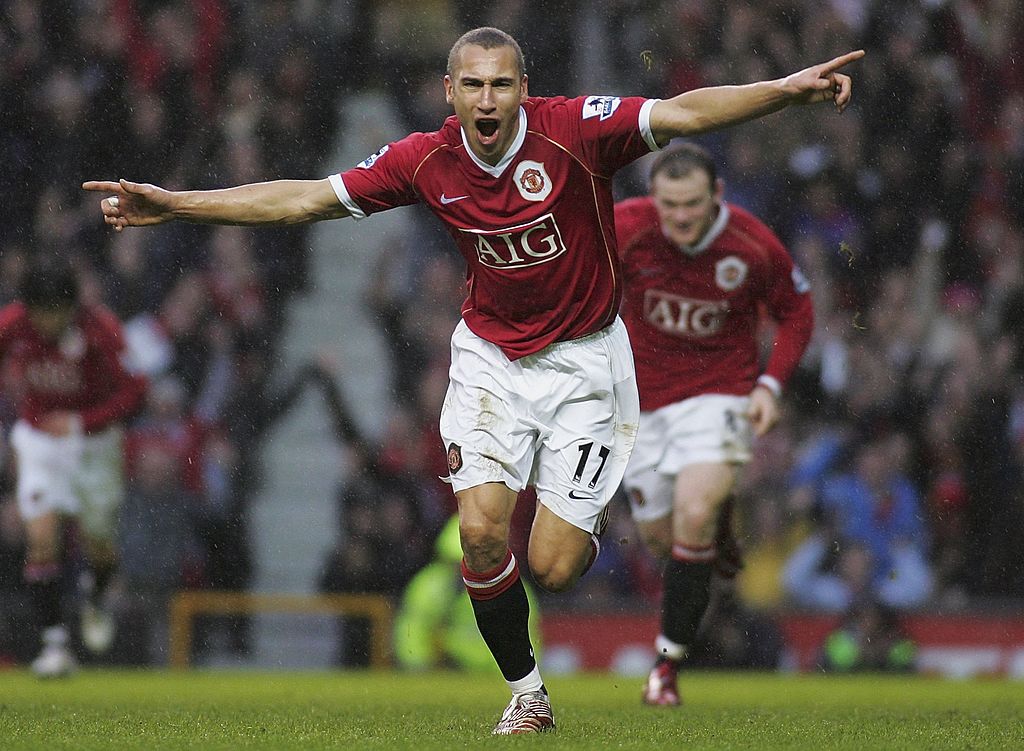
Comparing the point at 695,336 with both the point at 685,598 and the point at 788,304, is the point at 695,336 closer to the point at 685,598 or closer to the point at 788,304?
the point at 788,304

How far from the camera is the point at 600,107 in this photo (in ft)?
20.1

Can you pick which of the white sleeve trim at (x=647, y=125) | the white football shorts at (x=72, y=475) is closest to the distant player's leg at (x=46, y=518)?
the white football shorts at (x=72, y=475)

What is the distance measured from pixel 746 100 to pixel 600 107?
0.70m

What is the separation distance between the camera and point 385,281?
48.0ft

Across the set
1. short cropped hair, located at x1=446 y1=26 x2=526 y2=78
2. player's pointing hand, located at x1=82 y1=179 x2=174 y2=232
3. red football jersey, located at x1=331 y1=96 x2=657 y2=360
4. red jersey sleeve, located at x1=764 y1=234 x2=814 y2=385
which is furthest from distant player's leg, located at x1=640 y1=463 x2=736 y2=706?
player's pointing hand, located at x1=82 y1=179 x2=174 y2=232

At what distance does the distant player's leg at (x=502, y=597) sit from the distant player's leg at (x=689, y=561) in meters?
1.96

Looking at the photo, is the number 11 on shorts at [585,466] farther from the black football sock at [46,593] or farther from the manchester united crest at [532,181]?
the black football sock at [46,593]

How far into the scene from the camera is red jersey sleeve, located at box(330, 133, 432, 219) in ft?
20.4

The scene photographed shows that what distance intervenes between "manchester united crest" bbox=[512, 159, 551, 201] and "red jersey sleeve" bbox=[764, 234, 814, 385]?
2692 millimetres

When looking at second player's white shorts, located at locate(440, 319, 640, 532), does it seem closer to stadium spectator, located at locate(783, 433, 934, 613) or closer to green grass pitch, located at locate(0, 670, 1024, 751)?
green grass pitch, located at locate(0, 670, 1024, 751)

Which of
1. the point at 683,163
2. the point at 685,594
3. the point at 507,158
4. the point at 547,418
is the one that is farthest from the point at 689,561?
the point at 507,158

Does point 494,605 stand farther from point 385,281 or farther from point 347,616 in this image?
point 385,281

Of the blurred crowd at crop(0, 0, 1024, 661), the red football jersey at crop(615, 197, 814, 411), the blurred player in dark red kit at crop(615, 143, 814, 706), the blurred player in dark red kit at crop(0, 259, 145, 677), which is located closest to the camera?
the blurred player in dark red kit at crop(615, 143, 814, 706)

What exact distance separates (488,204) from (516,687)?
5.89 ft
